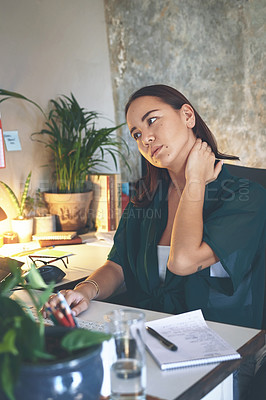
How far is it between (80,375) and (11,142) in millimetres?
2220

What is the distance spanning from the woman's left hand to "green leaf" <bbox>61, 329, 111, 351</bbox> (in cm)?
102

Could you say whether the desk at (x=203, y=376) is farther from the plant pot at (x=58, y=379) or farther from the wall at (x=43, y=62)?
the wall at (x=43, y=62)

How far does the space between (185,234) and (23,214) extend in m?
1.50

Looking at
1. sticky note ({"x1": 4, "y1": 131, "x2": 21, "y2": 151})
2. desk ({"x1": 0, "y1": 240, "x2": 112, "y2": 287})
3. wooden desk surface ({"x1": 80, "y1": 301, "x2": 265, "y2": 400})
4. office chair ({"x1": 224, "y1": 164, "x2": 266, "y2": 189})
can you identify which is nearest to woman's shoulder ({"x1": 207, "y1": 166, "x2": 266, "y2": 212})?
office chair ({"x1": 224, "y1": 164, "x2": 266, "y2": 189})

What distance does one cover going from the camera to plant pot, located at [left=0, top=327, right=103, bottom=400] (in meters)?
0.76

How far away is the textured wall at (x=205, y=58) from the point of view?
3305 millimetres

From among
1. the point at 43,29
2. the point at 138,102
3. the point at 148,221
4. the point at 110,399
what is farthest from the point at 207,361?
the point at 43,29

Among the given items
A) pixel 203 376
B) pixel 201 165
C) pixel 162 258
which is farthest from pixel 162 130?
pixel 203 376

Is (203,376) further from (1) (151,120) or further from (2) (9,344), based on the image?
(1) (151,120)

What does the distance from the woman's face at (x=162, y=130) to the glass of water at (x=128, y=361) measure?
0.96 meters

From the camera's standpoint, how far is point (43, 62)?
301 cm

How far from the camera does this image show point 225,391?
114 cm

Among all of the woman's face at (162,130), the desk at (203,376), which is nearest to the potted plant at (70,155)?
the woman's face at (162,130)

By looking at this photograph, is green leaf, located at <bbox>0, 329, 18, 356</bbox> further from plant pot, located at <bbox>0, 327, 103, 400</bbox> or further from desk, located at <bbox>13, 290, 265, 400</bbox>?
desk, located at <bbox>13, 290, 265, 400</bbox>
